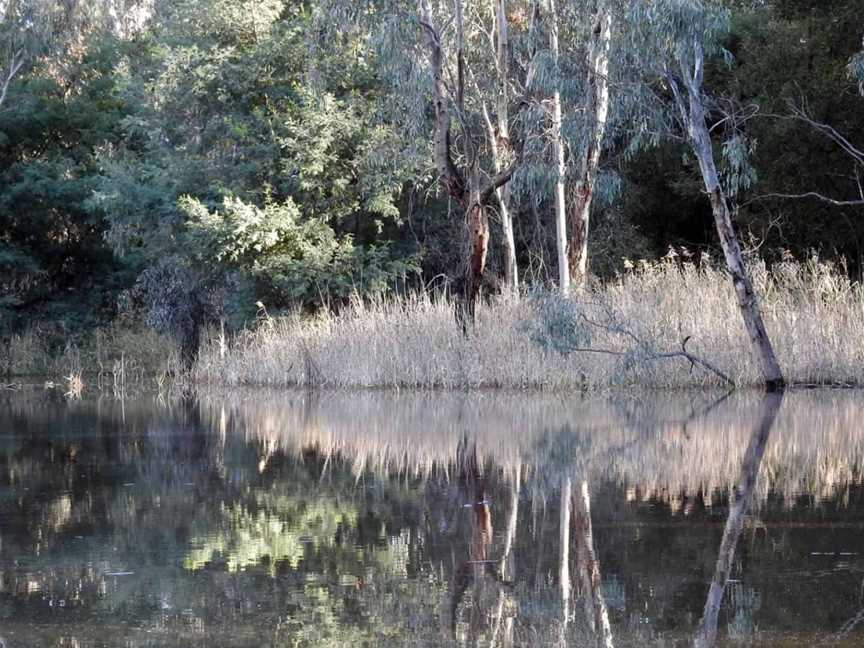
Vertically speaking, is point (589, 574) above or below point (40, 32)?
below

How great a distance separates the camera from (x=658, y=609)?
192 inches

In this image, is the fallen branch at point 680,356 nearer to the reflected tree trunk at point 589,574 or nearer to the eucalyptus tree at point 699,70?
the eucalyptus tree at point 699,70

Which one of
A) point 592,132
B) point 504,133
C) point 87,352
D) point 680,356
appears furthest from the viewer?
Answer: point 87,352

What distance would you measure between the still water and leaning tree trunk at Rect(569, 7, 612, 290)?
20.2 feet

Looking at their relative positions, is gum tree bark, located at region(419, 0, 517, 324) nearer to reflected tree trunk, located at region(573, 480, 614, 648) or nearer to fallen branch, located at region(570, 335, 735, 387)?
fallen branch, located at region(570, 335, 735, 387)

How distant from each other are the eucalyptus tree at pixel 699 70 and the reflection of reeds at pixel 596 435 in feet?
3.04

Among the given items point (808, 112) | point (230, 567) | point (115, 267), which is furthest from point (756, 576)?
point (115, 267)

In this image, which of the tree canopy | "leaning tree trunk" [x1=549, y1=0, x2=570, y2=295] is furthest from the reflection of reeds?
"leaning tree trunk" [x1=549, y1=0, x2=570, y2=295]

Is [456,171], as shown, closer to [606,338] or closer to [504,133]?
[504,133]

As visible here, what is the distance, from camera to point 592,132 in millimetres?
18109

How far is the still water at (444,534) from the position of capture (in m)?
4.74

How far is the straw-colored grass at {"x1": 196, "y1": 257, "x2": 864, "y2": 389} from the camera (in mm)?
16719

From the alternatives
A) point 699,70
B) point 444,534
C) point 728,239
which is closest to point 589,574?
point 444,534

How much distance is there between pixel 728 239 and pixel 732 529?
33.1 feet
